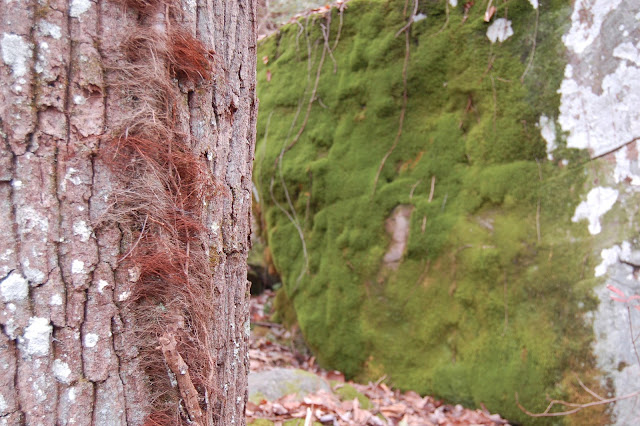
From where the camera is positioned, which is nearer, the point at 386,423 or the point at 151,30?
the point at 151,30

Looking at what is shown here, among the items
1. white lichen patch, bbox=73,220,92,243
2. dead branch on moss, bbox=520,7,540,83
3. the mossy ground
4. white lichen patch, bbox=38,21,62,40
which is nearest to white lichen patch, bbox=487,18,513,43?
the mossy ground

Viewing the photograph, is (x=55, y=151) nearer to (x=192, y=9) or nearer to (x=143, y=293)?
(x=143, y=293)

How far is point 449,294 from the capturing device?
3.67 meters

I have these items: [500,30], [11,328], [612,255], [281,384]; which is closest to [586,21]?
[500,30]

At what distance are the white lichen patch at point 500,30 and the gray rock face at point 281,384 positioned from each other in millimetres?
2987

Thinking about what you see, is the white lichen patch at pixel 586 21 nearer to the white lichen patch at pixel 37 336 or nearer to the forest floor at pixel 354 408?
the forest floor at pixel 354 408

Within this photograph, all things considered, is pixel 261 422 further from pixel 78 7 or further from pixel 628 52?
pixel 628 52

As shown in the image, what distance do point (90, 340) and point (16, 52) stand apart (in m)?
0.71

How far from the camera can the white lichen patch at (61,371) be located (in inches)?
44.1

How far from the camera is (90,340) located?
1.16 m

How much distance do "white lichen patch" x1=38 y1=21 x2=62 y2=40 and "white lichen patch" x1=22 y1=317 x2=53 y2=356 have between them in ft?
2.23

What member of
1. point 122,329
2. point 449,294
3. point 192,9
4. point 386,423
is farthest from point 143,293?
point 449,294

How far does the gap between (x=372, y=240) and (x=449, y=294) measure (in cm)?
78

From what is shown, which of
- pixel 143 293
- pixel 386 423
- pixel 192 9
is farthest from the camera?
pixel 386 423
